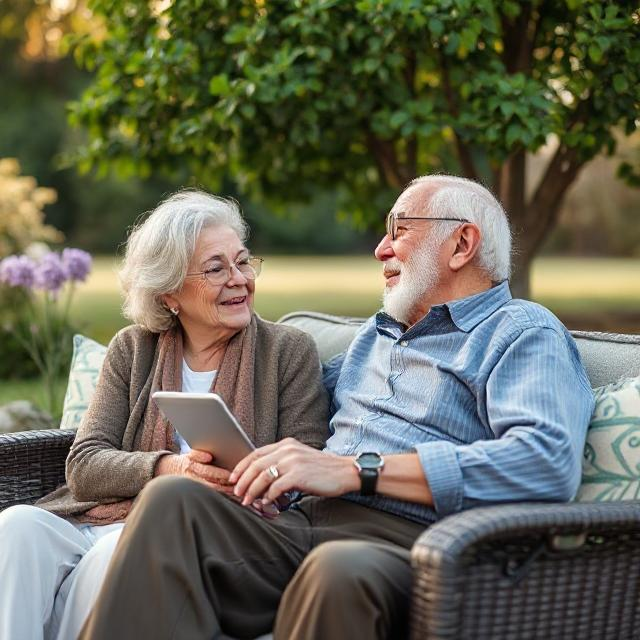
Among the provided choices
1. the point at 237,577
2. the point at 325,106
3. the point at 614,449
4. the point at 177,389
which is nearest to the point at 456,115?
the point at 325,106

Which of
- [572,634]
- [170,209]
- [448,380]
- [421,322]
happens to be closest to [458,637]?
[572,634]

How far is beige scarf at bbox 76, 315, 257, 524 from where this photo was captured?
285 cm

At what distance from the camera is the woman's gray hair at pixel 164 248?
118 inches

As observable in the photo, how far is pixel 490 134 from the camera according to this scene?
4.40m

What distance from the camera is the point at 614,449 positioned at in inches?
98.0

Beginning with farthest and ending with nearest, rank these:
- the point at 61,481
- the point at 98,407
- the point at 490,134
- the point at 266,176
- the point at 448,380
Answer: the point at 266,176, the point at 490,134, the point at 61,481, the point at 98,407, the point at 448,380

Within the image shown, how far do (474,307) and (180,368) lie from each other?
88 cm

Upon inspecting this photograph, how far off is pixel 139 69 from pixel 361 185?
2.06m

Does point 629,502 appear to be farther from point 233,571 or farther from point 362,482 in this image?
point 233,571

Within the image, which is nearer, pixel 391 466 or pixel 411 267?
pixel 391 466

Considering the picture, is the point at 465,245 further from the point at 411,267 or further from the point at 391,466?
the point at 391,466

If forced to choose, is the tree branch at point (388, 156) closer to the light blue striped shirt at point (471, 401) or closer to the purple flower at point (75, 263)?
the purple flower at point (75, 263)

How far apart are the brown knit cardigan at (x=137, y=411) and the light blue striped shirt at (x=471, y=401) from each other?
3.7 inches

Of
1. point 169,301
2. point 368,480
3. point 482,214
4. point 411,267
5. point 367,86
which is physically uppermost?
point 367,86
